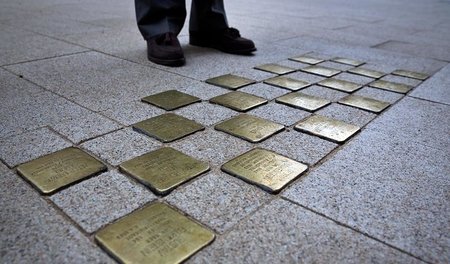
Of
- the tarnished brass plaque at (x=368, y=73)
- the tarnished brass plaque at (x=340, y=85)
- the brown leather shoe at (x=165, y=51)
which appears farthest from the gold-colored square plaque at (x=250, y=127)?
the tarnished brass plaque at (x=368, y=73)

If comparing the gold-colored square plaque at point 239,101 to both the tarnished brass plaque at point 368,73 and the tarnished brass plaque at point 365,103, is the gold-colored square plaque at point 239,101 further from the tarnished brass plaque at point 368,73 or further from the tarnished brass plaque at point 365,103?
the tarnished brass plaque at point 368,73

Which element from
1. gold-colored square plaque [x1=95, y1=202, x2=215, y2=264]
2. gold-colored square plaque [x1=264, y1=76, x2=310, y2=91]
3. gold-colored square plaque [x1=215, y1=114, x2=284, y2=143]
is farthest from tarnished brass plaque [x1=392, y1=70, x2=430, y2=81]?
gold-colored square plaque [x1=95, y1=202, x2=215, y2=264]

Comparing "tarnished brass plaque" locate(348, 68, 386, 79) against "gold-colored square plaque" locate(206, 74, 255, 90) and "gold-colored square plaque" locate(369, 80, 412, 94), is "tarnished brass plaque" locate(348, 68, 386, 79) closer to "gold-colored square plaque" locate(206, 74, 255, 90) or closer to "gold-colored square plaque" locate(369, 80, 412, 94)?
"gold-colored square plaque" locate(369, 80, 412, 94)

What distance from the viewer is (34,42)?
2.86 m

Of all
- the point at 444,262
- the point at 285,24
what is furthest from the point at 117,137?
the point at 285,24

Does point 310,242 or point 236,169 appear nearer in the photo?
point 310,242

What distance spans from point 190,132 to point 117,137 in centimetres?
30

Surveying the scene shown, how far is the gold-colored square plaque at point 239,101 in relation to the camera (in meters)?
1.76

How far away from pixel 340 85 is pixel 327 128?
0.71 m

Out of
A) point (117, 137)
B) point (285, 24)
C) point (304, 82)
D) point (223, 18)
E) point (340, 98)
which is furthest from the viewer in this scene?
point (285, 24)

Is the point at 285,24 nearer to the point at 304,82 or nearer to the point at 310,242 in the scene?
the point at 304,82

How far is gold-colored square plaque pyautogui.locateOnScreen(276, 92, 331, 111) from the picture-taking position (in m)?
1.81

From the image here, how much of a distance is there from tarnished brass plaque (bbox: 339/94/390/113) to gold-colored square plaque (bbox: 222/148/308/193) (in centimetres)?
76

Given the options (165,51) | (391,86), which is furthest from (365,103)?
(165,51)
